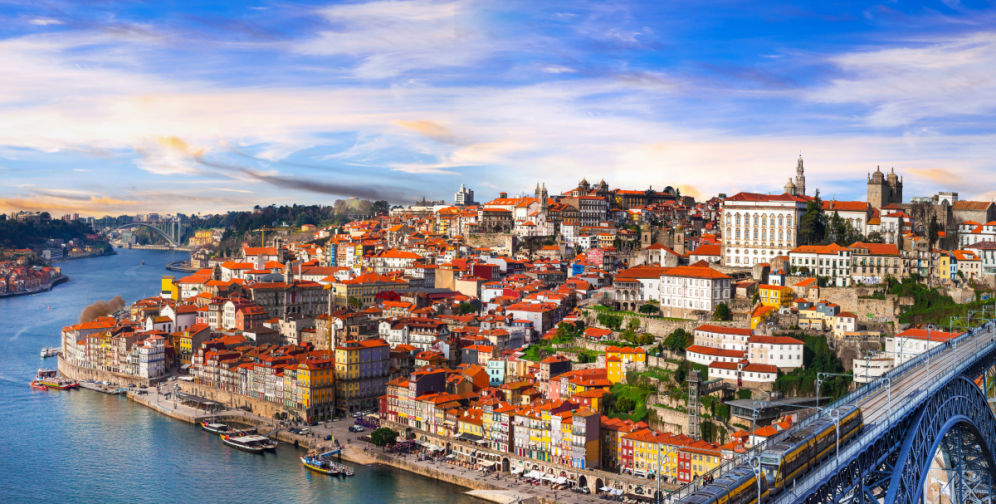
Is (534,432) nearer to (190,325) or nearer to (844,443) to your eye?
(844,443)

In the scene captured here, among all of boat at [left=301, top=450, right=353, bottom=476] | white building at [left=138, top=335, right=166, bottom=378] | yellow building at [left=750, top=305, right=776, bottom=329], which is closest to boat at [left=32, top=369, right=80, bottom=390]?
white building at [left=138, top=335, right=166, bottom=378]

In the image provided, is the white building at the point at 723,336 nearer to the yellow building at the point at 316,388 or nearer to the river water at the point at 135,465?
the river water at the point at 135,465

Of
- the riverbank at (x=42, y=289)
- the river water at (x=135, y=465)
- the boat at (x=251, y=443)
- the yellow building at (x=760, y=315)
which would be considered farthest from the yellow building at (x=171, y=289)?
the yellow building at (x=760, y=315)

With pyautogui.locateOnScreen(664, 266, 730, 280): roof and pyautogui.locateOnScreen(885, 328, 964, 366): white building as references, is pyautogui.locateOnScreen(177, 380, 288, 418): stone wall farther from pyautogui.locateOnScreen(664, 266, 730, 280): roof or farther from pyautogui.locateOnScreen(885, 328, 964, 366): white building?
pyautogui.locateOnScreen(885, 328, 964, 366): white building

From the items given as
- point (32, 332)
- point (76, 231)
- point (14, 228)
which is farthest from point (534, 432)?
point (76, 231)

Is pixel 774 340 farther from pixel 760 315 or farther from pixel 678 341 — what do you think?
pixel 678 341
